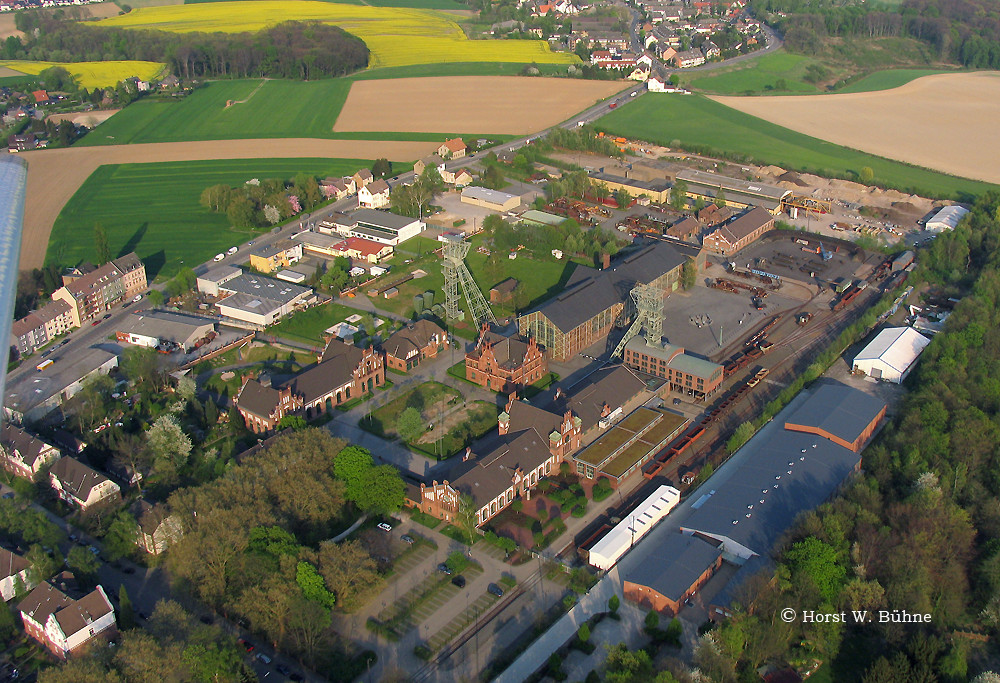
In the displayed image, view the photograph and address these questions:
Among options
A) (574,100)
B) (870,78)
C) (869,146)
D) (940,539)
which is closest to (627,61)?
(574,100)

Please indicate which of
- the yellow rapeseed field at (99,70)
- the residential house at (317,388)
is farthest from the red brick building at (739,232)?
the yellow rapeseed field at (99,70)

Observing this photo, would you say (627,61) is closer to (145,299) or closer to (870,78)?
(870,78)

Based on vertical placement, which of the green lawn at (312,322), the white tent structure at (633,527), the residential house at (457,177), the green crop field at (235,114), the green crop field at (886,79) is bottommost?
the white tent structure at (633,527)

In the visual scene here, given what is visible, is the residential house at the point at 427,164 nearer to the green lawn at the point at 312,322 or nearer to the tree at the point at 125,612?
the green lawn at the point at 312,322

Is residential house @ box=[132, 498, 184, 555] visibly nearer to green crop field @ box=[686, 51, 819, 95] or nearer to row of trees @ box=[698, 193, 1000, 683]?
row of trees @ box=[698, 193, 1000, 683]

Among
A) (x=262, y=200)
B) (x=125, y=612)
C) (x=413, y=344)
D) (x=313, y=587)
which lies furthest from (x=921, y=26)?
(x=125, y=612)
